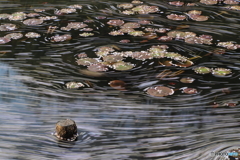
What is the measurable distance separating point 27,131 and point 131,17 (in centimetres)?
190

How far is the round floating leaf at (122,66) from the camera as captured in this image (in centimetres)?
250

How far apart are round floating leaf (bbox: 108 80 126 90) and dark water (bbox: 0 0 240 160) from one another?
3 cm

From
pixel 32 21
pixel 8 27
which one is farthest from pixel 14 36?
pixel 32 21

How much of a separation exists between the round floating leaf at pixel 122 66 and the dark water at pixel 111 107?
49 millimetres

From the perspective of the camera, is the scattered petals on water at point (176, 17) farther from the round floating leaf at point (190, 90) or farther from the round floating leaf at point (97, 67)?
the round floating leaf at point (190, 90)

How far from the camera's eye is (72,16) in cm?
349

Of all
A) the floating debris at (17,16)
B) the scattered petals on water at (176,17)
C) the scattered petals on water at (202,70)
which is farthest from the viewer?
the floating debris at (17,16)

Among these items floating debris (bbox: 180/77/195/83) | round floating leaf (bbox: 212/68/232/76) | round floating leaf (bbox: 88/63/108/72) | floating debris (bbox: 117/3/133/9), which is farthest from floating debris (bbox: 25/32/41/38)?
round floating leaf (bbox: 212/68/232/76)

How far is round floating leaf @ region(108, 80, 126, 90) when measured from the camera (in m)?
2.26

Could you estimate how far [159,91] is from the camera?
2203 millimetres

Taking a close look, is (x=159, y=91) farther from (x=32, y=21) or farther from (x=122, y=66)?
(x=32, y=21)

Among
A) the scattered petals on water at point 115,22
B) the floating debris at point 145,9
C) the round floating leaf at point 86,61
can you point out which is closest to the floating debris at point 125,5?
the floating debris at point 145,9

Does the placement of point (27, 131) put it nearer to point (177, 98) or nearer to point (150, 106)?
point (150, 106)

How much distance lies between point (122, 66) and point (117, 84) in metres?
0.25
